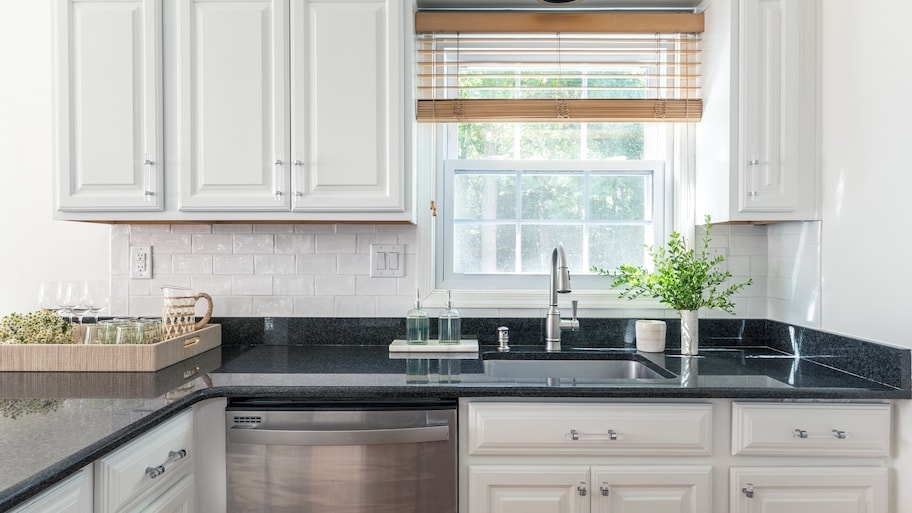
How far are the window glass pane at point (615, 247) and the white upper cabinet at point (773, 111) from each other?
45cm

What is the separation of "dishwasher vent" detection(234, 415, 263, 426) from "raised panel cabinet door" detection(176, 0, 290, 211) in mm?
713

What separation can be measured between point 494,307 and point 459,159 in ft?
2.05

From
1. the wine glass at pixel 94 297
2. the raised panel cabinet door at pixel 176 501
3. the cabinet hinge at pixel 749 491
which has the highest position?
the wine glass at pixel 94 297

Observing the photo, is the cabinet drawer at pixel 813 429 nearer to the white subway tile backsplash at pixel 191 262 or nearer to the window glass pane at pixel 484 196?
the window glass pane at pixel 484 196

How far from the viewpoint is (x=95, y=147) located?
2016 mm

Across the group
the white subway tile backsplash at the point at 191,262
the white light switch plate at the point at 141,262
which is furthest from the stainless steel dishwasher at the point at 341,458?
the white light switch plate at the point at 141,262

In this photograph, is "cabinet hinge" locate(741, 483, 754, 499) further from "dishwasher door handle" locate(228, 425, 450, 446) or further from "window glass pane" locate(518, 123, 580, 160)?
"window glass pane" locate(518, 123, 580, 160)

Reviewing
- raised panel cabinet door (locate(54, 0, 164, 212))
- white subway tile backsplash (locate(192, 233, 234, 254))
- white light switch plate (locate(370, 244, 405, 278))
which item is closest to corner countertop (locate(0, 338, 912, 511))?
white light switch plate (locate(370, 244, 405, 278))

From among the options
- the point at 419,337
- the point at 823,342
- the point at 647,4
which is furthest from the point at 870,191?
the point at 419,337

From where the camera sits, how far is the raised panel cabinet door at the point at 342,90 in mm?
2012

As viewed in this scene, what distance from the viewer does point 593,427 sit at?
167 cm

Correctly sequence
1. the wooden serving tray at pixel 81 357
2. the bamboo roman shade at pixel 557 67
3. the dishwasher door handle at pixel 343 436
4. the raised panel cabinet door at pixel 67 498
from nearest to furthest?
1. the raised panel cabinet door at pixel 67 498
2. the dishwasher door handle at pixel 343 436
3. the wooden serving tray at pixel 81 357
4. the bamboo roman shade at pixel 557 67

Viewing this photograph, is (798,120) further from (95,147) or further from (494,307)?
(95,147)

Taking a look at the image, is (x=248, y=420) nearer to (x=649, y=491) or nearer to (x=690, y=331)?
(x=649, y=491)
